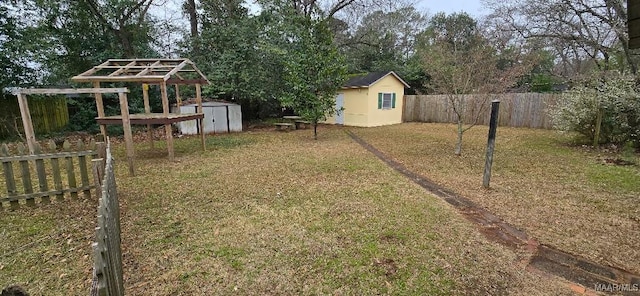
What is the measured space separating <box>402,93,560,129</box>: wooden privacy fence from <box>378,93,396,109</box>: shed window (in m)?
1.71

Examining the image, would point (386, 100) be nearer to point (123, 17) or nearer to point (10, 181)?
point (123, 17)

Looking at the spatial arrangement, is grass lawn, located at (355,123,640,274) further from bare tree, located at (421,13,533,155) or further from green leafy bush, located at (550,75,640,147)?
bare tree, located at (421,13,533,155)

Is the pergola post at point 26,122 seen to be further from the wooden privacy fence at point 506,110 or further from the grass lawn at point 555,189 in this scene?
the wooden privacy fence at point 506,110

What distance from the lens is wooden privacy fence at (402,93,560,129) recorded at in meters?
13.9

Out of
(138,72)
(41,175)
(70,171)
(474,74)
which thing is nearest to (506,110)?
(474,74)

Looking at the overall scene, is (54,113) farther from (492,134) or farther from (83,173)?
(492,134)

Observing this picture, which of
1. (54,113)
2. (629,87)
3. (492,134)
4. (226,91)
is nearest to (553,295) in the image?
(492,134)

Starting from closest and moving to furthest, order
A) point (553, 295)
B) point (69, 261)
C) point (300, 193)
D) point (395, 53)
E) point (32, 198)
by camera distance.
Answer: point (553, 295)
point (69, 261)
point (32, 198)
point (300, 193)
point (395, 53)

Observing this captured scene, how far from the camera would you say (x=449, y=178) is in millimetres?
6066

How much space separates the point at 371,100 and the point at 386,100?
143cm

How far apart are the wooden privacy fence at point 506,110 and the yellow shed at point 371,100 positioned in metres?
1.30

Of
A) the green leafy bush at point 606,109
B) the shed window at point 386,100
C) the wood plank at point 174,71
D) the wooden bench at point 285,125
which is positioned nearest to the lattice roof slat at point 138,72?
the wood plank at point 174,71

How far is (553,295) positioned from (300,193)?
353 cm

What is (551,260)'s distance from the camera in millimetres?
3062
